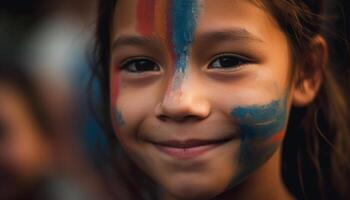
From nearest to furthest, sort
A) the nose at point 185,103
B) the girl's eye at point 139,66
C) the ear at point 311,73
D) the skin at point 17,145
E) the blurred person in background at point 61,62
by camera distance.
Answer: the nose at point 185,103, the girl's eye at point 139,66, the ear at point 311,73, the skin at point 17,145, the blurred person in background at point 61,62

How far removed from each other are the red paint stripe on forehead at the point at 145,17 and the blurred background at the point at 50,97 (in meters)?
0.42

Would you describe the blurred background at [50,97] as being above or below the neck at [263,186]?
above

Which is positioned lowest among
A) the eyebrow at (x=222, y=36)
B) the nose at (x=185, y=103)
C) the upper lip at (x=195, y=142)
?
the upper lip at (x=195, y=142)

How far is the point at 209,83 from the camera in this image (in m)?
1.29

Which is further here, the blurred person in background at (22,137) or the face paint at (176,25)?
the blurred person in background at (22,137)

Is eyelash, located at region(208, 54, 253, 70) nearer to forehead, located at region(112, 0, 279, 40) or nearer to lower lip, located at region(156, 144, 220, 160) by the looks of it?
forehead, located at region(112, 0, 279, 40)

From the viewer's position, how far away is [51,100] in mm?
2344

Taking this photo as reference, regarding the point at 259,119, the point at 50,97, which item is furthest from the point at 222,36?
the point at 50,97

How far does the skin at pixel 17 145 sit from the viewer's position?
195 cm

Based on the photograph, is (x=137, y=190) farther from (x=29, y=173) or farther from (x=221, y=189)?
(x=221, y=189)

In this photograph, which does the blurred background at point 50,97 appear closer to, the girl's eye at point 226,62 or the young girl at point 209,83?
the young girl at point 209,83

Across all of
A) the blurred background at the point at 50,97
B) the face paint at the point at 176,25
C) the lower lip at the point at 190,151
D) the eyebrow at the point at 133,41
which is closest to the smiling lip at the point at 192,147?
the lower lip at the point at 190,151

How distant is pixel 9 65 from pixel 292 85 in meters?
1.17

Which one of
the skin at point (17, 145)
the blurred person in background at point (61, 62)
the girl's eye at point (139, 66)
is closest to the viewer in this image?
the girl's eye at point (139, 66)
